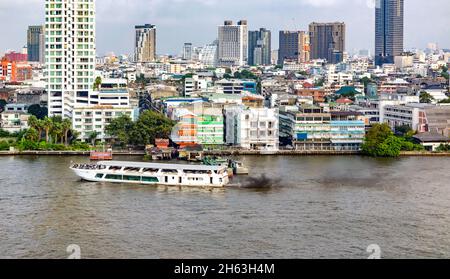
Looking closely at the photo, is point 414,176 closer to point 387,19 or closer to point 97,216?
point 97,216

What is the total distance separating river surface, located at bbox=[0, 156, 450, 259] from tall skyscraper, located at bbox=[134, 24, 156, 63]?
1144 inches

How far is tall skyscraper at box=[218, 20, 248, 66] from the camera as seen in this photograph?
40.8 metres

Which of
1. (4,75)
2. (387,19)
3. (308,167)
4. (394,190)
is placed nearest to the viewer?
(394,190)

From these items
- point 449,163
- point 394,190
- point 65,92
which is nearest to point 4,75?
point 65,92

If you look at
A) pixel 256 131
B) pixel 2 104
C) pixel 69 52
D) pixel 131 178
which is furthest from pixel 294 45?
pixel 131 178

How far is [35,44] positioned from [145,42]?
548 centimetres

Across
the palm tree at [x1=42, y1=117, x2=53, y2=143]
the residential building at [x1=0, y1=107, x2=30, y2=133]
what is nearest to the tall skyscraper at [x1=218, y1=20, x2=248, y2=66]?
the residential building at [x1=0, y1=107, x2=30, y2=133]

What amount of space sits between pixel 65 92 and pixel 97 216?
24.6ft

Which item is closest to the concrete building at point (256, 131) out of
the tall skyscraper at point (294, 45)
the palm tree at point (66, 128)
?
the palm tree at point (66, 128)

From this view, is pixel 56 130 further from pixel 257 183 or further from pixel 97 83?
pixel 257 183

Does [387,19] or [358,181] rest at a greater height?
[387,19]

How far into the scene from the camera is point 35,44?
35812mm

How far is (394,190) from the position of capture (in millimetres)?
7680

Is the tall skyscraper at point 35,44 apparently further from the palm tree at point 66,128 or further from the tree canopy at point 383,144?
the tree canopy at point 383,144
